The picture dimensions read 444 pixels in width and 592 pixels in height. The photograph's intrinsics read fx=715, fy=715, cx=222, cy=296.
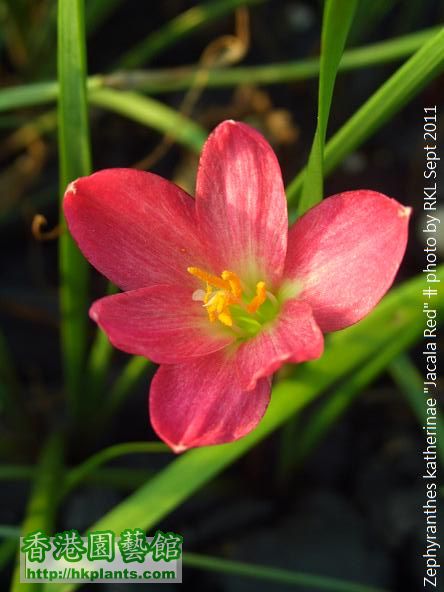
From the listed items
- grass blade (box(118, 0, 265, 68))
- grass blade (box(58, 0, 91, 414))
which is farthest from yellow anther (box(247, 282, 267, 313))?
grass blade (box(118, 0, 265, 68))

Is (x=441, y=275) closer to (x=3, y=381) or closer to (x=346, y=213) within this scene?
(x=346, y=213)

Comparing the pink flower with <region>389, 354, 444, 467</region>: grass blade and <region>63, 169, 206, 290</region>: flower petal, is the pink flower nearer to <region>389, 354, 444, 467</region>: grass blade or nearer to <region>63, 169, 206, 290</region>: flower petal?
<region>63, 169, 206, 290</region>: flower petal

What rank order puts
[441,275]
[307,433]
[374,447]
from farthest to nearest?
[374,447], [307,433], [441,275]

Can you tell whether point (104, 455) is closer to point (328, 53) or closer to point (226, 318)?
point (226, 318)

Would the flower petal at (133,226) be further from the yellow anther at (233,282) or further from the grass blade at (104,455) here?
the grass blade at (104,455)

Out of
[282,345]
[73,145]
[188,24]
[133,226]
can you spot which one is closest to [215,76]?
[188,24]

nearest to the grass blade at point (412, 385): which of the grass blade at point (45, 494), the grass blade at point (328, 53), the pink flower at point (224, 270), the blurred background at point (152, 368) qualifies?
the blurred background at point (152, 368)

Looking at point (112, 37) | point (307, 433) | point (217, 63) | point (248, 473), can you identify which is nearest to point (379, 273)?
point (307, 433)
